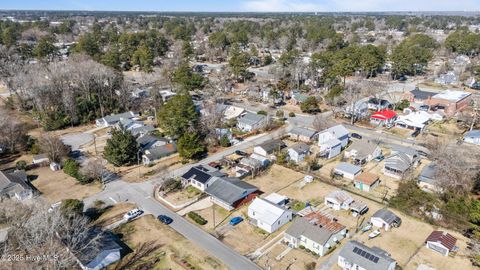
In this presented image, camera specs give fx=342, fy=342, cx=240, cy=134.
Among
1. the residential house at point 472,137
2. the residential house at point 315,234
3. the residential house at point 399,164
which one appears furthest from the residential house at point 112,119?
the residential house at point 472,137

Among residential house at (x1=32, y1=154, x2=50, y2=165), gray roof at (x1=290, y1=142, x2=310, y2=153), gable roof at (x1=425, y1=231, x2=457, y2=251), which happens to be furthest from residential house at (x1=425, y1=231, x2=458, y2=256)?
residential house at (x1=32, y1=154, x2=50, y2=165)

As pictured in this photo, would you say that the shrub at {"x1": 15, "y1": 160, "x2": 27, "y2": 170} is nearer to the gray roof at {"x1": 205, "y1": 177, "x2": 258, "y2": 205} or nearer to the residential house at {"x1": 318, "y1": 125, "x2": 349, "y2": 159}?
the gray roof at {"x1": 205, "y1": 177, "x2": 258, "y2": 205}

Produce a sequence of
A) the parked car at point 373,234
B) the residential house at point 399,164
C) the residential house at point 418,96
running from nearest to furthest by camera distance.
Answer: the parked car at point 373,234, the residential house at point 399,164, the residential house at point 418,96

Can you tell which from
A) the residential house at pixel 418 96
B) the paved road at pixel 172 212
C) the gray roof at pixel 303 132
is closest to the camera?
the paved road at pixel 172 212

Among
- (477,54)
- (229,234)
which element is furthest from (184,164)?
(477,54)

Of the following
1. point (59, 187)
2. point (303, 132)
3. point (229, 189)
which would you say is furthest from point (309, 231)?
point (59, 187)

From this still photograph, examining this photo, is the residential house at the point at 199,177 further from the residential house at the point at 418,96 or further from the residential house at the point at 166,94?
the residential house at the point at 418,96

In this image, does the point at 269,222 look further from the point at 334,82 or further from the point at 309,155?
the point at 334,82
